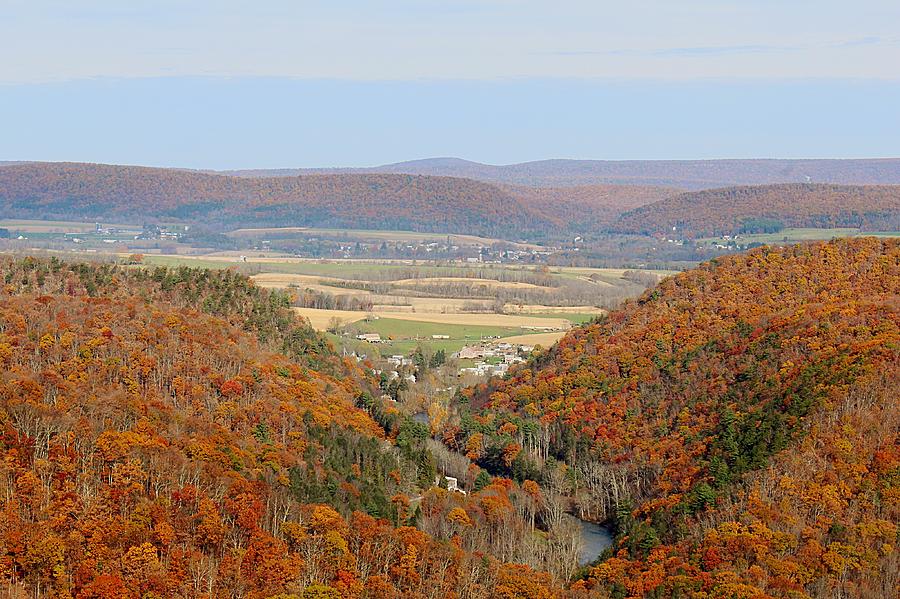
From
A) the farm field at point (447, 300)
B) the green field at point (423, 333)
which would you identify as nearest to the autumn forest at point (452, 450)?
the green field at point (423, 333)

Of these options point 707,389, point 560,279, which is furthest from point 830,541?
point 560,279

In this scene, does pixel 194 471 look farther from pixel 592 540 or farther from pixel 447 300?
pixel 447 300

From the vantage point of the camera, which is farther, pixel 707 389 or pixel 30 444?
pixel 707 389

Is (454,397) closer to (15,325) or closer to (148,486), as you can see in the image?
(15,325)

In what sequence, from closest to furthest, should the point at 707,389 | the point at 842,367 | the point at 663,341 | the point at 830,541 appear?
the point at 830,541
the point at 842,367
the point at 707,389
the point at 663,341

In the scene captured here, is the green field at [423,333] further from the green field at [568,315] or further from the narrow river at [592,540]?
the narrow river at [592,540]

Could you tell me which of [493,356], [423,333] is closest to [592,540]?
[493,356]

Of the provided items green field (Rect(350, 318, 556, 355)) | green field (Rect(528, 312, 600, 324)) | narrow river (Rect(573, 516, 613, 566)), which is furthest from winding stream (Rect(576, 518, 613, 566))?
green field (Rect(528, 312, 600, 324))
